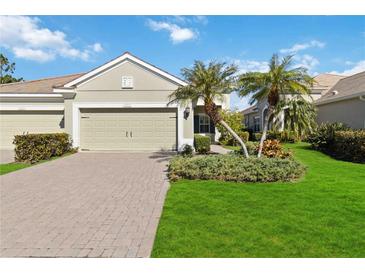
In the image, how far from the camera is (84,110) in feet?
51.0

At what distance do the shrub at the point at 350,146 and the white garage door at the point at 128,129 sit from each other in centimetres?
854

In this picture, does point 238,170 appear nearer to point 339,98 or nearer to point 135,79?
point 135,79

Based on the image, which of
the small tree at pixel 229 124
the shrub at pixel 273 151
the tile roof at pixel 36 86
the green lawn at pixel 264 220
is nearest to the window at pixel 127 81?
the tile roof at pixel 36 86

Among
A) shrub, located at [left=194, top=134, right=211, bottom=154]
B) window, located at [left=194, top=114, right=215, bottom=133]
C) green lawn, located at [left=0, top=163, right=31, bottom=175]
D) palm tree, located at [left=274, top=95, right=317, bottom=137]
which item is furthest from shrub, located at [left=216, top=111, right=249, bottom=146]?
green lawn, located at [left=0, top=163, right=31, bottom=175]

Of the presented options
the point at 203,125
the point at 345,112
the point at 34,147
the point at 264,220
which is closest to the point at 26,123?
the point at 34,147

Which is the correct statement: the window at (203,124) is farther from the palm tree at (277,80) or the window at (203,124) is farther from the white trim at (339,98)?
the palm tree at (277,80)

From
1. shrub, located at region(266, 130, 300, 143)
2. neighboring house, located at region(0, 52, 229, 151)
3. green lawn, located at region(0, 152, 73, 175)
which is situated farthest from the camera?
shrub, located at region(266, 130, 300, 143)

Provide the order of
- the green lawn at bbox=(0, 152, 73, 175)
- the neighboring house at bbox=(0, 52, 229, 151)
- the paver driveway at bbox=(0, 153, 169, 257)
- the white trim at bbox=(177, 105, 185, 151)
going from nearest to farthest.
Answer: the paver driveway at bbox=(0, 153, 169, 257) → the green lawn at bbox=(0, 152, 73, 175) → the neighboring house at bbox=(0, 52, 229, 151) → the white trim at bbox=(177, 105, 185, 151)

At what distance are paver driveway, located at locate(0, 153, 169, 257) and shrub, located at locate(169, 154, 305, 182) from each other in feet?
2.78

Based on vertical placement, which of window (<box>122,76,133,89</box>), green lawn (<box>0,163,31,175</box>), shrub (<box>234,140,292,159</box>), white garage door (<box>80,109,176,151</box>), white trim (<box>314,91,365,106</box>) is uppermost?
window (<box>122,76,133,89</box>)

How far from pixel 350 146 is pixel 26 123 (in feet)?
59.3

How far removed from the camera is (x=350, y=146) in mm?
12016

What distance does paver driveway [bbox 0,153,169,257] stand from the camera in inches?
157

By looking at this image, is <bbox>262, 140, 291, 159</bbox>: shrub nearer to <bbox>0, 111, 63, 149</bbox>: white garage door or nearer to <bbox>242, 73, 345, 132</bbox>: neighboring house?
<bbox>242, 73, 345, 132</bbox>: neighboring house
